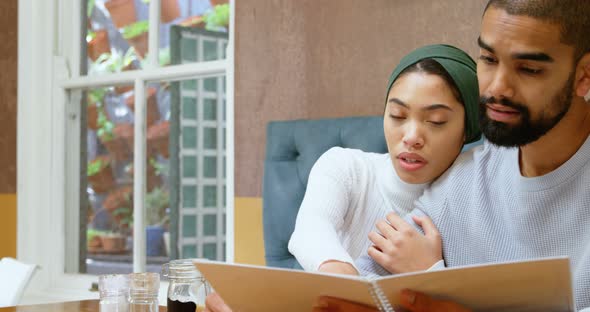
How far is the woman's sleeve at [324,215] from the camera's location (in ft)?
5.16

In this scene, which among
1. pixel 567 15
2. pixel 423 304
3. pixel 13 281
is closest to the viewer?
pixel 423 304

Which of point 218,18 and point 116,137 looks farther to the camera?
point 116,137

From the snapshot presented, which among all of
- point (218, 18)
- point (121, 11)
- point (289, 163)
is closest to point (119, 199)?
point (121, 11)

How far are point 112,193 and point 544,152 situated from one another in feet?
8.76

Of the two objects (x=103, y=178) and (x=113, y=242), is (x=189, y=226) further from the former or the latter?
(x=103, y=178)

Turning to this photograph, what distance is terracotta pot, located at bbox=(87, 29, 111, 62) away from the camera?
3.71 metres

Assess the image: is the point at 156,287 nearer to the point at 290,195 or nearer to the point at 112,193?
the point at 290,195

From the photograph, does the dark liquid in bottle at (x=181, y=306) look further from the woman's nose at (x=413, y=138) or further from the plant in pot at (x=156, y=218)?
the plant in pot at (x=156, y=218)

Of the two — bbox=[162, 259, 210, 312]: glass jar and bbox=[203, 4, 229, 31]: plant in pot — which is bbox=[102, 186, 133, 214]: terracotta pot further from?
bbox=[162, 259, 210, 312]: glass jar

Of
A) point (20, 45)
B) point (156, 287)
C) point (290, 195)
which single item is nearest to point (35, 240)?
point (20, 45)

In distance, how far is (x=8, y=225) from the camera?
381cm

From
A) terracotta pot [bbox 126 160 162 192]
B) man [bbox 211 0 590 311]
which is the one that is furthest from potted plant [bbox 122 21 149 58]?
man [bbox 211 0 590 311]

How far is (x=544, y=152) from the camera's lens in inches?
55.7

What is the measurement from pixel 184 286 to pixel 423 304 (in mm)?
563
